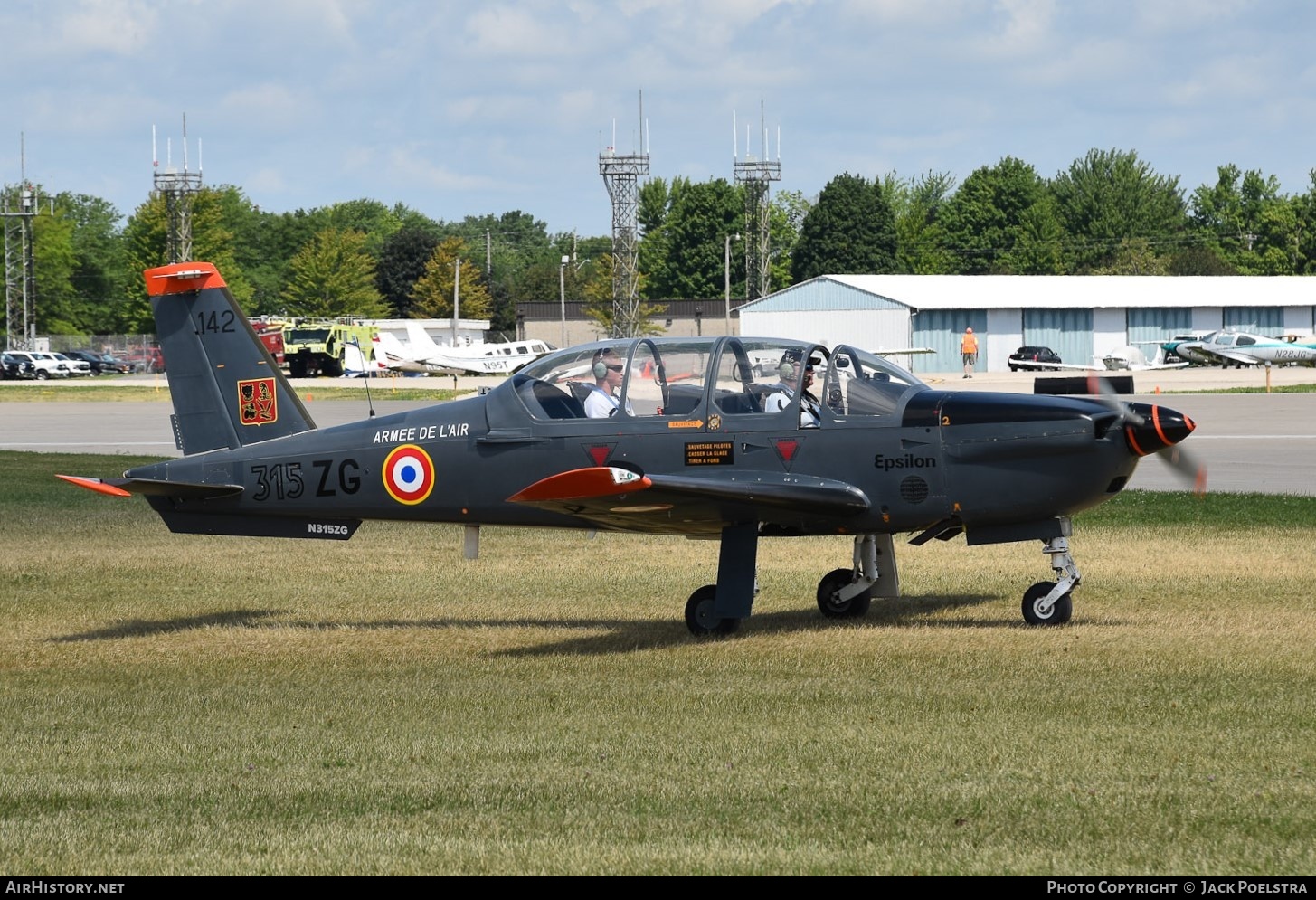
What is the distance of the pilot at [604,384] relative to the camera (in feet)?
38.6

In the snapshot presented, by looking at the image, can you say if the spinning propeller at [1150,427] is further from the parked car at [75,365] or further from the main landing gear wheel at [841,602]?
the parked car at [75,365]

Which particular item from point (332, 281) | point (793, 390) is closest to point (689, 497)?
point (793, 390)

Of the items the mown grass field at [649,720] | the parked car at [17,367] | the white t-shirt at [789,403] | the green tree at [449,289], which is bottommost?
the mown grass field at [649,720]

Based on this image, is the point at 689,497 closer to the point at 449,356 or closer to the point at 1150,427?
the point at 1150,427

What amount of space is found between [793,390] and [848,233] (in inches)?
4768

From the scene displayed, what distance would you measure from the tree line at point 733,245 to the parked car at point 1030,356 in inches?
1599

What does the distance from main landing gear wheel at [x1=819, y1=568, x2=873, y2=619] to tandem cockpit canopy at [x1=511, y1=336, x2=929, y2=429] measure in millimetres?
1648

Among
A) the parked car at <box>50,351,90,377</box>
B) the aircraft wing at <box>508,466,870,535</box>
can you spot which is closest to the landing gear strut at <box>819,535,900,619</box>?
the aircraft wing at <box>508,466,870,535</box>

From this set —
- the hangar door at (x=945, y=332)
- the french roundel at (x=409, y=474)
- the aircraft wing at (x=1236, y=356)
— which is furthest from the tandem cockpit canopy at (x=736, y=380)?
the hangar door at (x=945, y=332)

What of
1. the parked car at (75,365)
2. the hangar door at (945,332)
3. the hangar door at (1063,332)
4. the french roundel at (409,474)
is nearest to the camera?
the french roundel at (409,474)

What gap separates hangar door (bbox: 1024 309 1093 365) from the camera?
79438 mm
